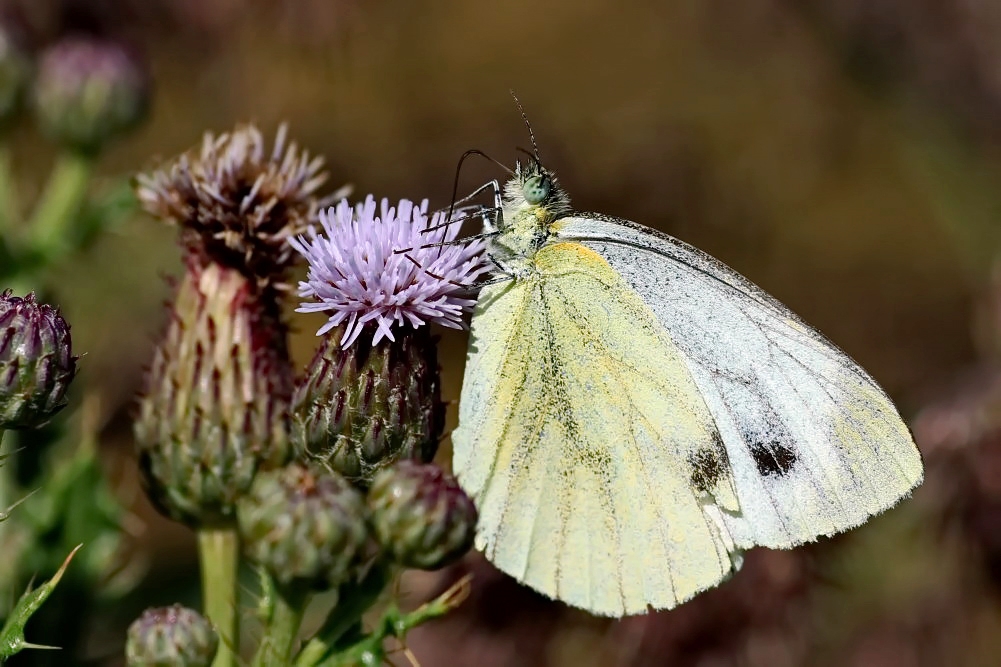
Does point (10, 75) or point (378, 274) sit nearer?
point (378, 274)

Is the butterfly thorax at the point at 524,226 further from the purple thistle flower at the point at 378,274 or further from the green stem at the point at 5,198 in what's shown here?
the green stem at the point at 5,198

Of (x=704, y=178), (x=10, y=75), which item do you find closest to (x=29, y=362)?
(x=10, y=75)

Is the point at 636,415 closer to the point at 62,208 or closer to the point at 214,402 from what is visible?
the point at 214,402

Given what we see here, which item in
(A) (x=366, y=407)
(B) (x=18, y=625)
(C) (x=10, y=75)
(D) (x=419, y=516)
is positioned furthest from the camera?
(C) (x=10, y=75)

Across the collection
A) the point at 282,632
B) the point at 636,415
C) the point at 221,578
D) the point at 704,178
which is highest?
the point at 704,178

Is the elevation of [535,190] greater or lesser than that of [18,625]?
greater

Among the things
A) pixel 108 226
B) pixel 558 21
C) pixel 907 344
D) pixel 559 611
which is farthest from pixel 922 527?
pixel 558 21

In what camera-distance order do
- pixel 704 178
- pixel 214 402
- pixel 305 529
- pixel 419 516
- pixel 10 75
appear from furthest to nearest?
pixel 704 178 < pixel 10 75 < pixel 214 402 < pixel 419 516 < pixel 305 529
